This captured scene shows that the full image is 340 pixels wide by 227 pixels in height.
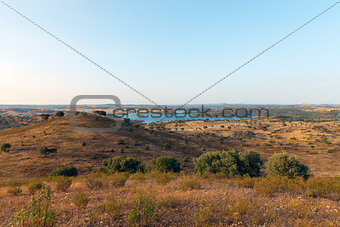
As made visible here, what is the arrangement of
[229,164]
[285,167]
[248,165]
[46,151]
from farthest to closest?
[46,151] → [248,165] → [229,164] → [285,167]

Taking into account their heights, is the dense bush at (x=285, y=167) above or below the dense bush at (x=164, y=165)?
above

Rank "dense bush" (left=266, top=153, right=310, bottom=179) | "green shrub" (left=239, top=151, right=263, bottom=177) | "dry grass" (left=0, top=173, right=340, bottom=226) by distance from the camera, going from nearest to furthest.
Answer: "dry grass" (left=0, top=173, right=340, bottom=226)
"dense bush" (left=266, top=153, right=310, bottom=179)
"green shrub" (left=239, top=151, right=263, bottom=177)

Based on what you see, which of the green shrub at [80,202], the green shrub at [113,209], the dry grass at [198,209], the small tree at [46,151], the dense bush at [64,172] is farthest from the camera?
the small tree at [46,151]

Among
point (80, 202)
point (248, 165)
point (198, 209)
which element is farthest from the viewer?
point (248, 165)

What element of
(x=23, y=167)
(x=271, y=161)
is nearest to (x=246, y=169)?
(x=271, y=161)

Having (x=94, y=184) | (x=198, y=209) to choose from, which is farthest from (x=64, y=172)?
(x=198, y=209)

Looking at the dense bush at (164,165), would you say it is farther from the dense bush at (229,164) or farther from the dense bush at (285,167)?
the dense bush at (285,167)

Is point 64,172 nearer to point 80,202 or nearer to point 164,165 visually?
point 164,165

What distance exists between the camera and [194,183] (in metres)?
9.39

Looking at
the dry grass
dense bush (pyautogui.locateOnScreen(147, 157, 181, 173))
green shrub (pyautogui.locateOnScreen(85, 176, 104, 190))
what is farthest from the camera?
dense bush (pyautogui.locateOnScreen(147, 157, 181, 173))

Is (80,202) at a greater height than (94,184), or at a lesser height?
greater

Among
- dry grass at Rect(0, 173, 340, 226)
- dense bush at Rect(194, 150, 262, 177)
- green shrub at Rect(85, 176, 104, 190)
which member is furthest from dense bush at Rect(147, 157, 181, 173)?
dry grass at Rect(0, 173, 340, 226)

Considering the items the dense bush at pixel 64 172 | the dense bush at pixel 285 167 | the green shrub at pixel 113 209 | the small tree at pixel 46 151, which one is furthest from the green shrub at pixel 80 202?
the small tree at pixel 46 151

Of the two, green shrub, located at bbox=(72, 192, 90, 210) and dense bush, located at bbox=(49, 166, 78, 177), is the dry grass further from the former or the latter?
dense bush, located at bbox=(49, 166, 78, 177)
